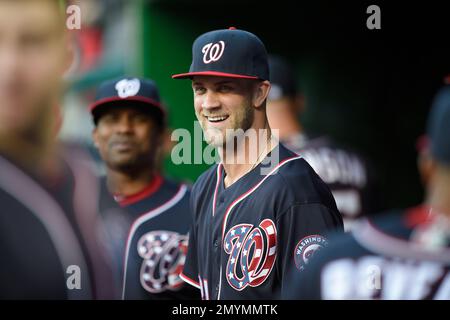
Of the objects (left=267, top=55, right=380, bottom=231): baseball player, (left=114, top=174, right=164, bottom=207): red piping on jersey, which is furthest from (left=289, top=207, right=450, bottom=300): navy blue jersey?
(left=267, top=55, right=380, bottom=231): baseball player

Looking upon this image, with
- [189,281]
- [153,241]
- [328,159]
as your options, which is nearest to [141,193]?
[153,241]

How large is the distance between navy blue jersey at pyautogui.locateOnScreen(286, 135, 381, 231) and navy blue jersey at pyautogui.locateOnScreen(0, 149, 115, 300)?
3.51 m

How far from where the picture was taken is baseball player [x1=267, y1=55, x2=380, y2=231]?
501cm

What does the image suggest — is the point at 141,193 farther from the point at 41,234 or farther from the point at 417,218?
the point at 41,234

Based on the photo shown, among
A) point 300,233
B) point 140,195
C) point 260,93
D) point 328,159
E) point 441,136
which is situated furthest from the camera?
point 328,159

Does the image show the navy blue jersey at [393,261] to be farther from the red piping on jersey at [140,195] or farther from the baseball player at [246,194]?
the red piping on jersey at [140,195]

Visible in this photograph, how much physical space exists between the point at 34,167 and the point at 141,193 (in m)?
2.81

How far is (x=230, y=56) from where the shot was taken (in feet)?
10.8

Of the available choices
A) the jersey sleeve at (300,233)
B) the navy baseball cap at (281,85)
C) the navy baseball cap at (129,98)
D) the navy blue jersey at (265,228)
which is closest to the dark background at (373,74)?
the navy baseball cap at (281,85)

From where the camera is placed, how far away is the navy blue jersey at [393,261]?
2.01 m

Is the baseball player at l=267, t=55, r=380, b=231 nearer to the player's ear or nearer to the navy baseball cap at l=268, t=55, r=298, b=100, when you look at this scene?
the navy baseball cap at l=268, t=55, r=298, b=100

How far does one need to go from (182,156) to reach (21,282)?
480 cm

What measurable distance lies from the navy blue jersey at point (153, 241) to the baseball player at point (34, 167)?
2295 millimetres

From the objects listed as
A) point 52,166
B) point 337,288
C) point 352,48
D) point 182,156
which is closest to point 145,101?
point 182,156
